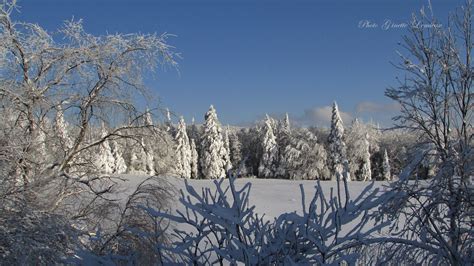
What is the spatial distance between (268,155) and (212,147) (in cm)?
905

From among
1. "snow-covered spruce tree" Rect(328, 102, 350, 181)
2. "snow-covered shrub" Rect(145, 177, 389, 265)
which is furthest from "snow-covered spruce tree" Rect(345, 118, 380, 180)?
"snow-covered shrub" Rect(145, 177, 389, 265)

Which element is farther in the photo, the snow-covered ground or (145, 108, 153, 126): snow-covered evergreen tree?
the snow-covered ground

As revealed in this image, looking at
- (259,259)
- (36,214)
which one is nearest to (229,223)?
(259,259)

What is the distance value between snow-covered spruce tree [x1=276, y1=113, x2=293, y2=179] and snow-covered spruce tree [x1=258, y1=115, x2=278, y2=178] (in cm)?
100

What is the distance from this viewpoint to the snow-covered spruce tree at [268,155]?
65.8m

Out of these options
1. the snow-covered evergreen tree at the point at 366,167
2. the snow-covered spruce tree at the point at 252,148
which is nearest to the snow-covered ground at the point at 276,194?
the snow-covered evergreen tree at the point at 366,167

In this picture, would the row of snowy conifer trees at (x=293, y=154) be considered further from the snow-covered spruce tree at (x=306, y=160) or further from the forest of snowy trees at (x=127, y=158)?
the forest of snowy trees at (x=127, y=158)

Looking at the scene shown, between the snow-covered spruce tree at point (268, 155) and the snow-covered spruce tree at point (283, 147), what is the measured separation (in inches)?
39.4

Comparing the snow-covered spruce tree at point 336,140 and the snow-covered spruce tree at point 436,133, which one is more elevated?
the snow-covered spruce tree at point 336,140

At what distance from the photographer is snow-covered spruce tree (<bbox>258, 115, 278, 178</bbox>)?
216 ft

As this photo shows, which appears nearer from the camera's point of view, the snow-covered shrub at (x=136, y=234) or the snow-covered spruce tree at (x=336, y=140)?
the snow-covered shrub at (x=136, y=234)

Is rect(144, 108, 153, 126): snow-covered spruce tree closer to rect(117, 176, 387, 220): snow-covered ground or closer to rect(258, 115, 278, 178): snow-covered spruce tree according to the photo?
rect(117, 176, 387, 220): snow-covered ground

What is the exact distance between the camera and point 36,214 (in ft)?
22.9

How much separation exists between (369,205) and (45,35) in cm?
956
